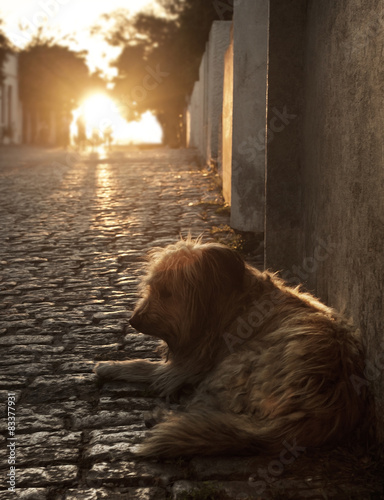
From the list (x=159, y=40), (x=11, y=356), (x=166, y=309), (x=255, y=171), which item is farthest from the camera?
(x=159, y=40)

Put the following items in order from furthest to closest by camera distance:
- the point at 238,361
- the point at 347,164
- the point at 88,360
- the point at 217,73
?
the point at 217,73 < the point at 88,360 < the point at 347,164 < the point at 238,361

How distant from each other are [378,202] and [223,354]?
1301mm

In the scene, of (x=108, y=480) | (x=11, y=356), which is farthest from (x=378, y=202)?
(x=11, y=356)

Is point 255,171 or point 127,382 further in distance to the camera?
point 255,171

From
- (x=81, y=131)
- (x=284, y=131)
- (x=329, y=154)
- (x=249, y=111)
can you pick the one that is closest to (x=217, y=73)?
(x=249, y=111)

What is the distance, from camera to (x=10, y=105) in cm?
5209

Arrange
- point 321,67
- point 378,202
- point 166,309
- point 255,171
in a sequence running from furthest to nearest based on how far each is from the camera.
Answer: point 255,171 < point 321,67 < point 166,309 < point 378,202

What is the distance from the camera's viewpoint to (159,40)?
4381 cm

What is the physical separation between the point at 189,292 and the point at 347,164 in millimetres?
1304

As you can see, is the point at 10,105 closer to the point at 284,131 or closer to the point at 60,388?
the point at 284,131

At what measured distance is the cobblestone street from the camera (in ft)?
10.6

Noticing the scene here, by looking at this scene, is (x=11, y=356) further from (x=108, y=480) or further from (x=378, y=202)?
(x=378, y=202)

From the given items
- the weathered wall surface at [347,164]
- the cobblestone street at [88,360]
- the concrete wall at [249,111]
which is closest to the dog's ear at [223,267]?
the weathered wall surface at [347,164]

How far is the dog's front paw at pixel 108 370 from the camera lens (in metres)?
4.55
